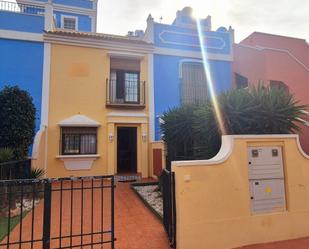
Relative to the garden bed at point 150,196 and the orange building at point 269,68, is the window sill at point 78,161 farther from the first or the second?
the orange building at point 269,68

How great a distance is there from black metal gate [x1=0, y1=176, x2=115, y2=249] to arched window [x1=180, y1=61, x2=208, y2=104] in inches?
315

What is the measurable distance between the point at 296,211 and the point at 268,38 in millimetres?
13858

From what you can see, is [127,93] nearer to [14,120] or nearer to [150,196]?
[14,120]

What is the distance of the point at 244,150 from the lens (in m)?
5.23

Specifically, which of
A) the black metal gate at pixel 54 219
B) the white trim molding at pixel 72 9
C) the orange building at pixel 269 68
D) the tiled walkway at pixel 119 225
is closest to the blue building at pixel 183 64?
the orange building at pixel 269 68

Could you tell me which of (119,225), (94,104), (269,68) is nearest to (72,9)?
(94,104)

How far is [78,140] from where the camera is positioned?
12641 mm

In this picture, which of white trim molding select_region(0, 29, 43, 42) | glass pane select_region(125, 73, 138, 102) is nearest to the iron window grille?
glass pane select_region(125, 73, 138, 102)

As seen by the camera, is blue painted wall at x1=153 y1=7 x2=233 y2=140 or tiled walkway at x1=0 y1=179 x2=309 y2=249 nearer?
tiled walkway at x1=0 y1=179 x2=309 y2=249

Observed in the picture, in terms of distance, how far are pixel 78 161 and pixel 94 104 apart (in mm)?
3003

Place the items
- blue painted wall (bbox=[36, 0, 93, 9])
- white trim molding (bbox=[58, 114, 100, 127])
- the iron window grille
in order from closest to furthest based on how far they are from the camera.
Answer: white trim molding (bbox=[58, 114, 100, 127]) → the iron window grille → blue painted wall (bbox=[36, 0, 93, 9])

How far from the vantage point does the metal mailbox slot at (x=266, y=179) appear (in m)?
5.26

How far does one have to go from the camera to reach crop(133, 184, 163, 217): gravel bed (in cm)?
712

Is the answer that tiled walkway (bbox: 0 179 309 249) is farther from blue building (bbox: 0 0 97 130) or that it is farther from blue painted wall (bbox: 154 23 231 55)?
blue painted wall (bbox: 154 23 231 55)
